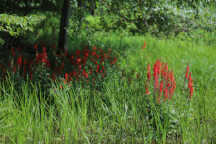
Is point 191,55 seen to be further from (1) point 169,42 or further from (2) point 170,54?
(1) point 169,42

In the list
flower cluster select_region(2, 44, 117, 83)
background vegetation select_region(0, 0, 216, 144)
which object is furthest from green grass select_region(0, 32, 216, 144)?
Answer: flower cluster select_region(2, 44, 117, 83)

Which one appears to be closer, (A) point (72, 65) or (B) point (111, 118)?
(B) point (111, 118)

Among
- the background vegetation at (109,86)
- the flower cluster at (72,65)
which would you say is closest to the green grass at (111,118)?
the background vegetation at (109,86)

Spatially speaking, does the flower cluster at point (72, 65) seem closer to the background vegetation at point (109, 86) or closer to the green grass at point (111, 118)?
the background vegetation at point (109, 86)

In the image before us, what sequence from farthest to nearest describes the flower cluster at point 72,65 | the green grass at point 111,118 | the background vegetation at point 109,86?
1. the flower cluster at point 72,65
2. the background vegetation at point 109,86
3. the green grass at point 111,118

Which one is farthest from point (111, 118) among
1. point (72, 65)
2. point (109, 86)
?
point (72, 65)

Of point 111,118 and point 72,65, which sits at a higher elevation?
point 72,65

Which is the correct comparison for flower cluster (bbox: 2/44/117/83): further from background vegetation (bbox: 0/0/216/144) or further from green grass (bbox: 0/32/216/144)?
green grass (bbox: 0/32/216/144)

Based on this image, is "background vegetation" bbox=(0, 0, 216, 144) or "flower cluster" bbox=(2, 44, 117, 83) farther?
"flower cluster" bbox=(2, 44, 117, 83)

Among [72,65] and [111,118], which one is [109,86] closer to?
[111,118]

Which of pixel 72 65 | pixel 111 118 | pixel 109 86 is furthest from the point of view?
pixel 72 65

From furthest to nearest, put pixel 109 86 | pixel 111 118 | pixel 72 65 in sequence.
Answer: pixel 72 65 → pixel 109 86 → pixel 111 118

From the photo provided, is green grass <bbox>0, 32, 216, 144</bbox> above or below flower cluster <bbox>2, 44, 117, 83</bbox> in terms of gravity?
below

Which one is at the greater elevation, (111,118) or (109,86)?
(109,86)
